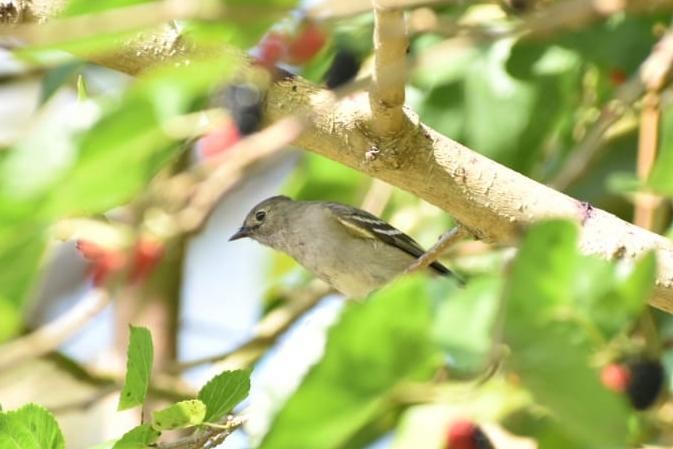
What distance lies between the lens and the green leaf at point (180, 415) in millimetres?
2115

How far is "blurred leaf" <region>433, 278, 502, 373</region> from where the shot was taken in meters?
1.32

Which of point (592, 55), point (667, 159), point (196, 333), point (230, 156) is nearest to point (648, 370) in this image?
point (667, 159)

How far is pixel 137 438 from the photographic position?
6.93 ft

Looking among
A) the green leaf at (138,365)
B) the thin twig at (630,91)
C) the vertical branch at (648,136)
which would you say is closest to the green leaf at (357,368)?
the green leaf at (138,365)

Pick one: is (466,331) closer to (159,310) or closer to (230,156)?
(230,156)

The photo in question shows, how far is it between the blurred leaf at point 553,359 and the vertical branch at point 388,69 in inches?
16.2

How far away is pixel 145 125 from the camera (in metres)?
1.13

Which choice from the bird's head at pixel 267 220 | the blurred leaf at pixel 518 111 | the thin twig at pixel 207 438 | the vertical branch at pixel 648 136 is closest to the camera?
the thin twig at pixel 207 438

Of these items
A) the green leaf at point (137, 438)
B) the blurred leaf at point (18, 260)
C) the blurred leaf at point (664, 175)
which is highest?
the blurred leaf at point (18, 260)

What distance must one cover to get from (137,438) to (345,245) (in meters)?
2.48

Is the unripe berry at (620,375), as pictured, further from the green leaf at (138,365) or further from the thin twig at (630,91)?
the green leaf at (138,365)

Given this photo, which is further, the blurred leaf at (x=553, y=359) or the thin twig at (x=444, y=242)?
the thin twig at (x=444, y=242)

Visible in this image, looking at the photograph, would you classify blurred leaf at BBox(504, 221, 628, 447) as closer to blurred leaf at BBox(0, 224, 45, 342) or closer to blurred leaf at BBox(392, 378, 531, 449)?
blurred leaf at BBox(392, 378, 531, 449)

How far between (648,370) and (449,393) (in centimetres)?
63
